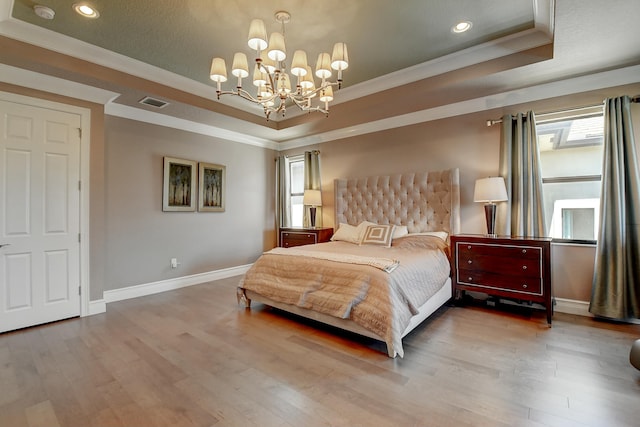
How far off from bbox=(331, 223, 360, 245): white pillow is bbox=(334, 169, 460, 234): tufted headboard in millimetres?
261

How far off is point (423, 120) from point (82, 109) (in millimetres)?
4379

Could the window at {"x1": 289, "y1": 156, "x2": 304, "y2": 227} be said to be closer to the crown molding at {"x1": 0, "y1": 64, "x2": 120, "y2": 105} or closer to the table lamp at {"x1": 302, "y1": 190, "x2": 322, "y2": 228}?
the table lamp at {"x1": 302, "y1": 190, "x2": 322, "y2": 228}

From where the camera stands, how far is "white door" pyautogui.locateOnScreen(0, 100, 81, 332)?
296cm

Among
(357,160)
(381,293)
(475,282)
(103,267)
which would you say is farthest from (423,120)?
(103,267)

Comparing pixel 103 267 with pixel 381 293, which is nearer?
pixel 381 293

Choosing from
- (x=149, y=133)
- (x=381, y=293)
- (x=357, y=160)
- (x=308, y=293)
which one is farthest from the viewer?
(x=357, y=160)

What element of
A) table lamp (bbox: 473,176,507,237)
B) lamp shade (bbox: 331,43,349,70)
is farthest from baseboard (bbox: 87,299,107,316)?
table lamp (bbox: 473,176,507,237)

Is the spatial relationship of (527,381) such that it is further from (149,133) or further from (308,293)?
(149,133)

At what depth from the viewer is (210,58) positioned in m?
3.32

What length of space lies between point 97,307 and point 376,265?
3318 millimetres

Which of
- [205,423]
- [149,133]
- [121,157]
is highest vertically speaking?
[149,133]

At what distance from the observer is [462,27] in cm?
278

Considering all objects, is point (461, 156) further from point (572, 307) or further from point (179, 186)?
point (179, 186)

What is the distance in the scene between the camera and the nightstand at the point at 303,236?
5.11m
